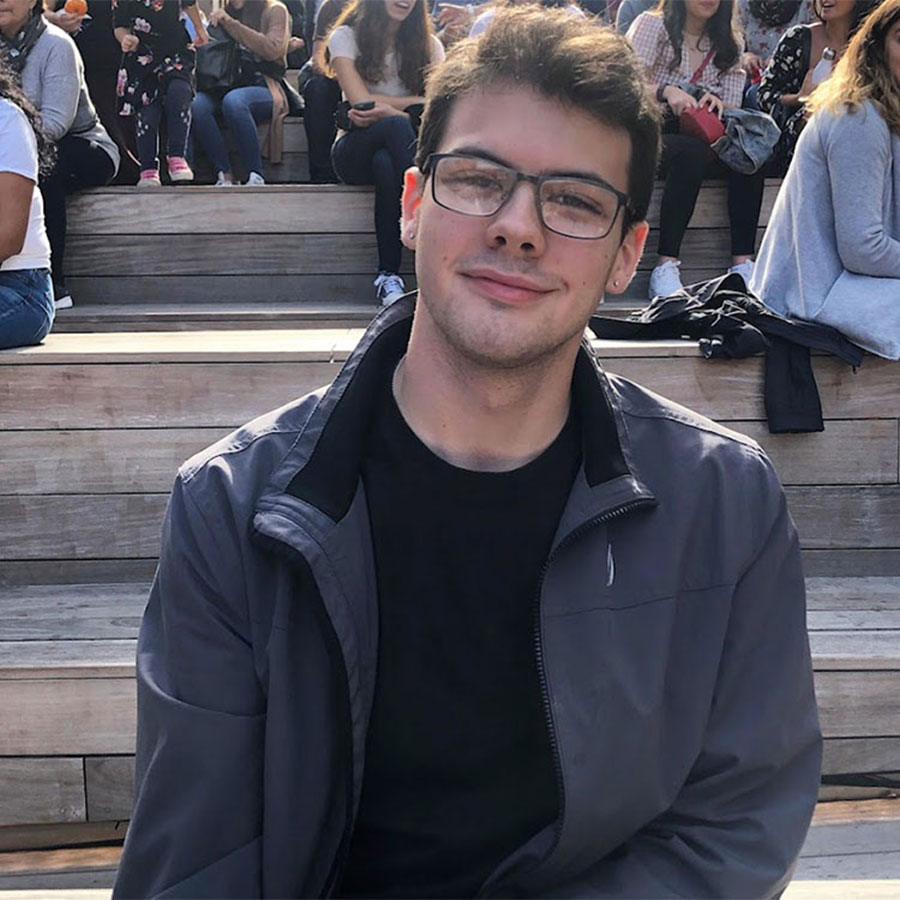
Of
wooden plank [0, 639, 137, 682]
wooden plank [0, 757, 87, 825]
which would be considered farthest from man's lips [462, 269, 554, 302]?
wooden plank [0, 757, 87, 825]

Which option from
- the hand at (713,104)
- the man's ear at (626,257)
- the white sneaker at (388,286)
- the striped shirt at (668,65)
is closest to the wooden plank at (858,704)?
the man's ear at (626,257)

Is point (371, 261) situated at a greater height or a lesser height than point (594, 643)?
lesser

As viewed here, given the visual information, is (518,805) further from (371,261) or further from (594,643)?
(371,261)

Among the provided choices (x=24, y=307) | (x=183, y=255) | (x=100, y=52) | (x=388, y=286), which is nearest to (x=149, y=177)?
(x=183, y=255)

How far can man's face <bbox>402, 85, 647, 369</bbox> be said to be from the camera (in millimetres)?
1218

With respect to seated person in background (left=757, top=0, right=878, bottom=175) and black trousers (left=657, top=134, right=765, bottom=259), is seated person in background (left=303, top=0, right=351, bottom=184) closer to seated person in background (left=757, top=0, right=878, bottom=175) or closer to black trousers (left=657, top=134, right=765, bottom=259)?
black trousers (left=657, top=134, right=765, bottom=259)

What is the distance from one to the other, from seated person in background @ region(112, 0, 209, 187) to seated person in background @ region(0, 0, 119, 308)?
549 millimetres

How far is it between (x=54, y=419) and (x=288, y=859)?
1.46 metres

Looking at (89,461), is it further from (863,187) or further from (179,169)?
(179,169)

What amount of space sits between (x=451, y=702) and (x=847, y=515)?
159 cm

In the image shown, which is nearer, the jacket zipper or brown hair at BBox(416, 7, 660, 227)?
the jacket zipper

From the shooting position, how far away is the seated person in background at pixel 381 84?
3.74 m

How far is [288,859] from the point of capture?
116 centimetres

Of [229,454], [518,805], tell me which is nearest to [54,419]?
[229,454]
